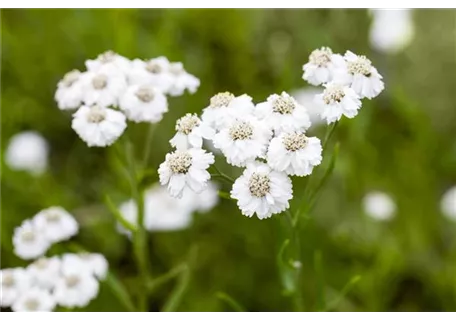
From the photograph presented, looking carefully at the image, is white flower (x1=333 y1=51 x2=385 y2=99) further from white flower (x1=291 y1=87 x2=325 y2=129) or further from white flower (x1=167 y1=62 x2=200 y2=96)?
white flower (x1=291 y1=87 x2=325 y2=129)

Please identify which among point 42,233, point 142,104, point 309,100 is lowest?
point 42,233

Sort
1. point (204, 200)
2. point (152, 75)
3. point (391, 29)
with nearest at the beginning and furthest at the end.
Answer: point (152, 75) < point (204, 200) < point (391, 29)

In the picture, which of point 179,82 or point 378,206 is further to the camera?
point 378,206

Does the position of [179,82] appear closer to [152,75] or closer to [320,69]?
[152,75]

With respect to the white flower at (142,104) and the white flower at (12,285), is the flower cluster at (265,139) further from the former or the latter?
the white flower at (12,285)

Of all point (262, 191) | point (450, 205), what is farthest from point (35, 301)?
point (450, 205)
